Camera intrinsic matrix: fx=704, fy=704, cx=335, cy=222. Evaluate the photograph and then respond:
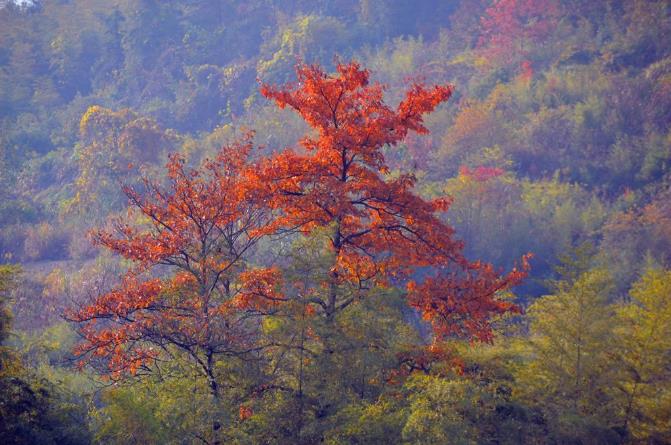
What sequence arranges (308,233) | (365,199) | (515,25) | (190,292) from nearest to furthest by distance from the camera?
1. (308,233)
2. (190,292)
3. (365,199)
4. (515,25)

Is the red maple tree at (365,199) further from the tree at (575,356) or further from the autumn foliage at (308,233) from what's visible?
the tree at (575,356)

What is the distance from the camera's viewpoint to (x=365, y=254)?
1299cm

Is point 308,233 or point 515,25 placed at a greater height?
point 515,25

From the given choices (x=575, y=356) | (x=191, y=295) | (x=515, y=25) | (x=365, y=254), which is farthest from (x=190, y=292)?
(x=515, y=25)

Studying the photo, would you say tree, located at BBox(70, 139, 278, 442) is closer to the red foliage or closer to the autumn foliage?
the autumn foliage

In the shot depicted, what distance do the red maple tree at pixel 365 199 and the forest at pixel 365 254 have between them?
4 centimetres

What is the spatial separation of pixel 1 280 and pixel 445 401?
7.26 meters

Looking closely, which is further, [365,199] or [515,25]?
[515,25]

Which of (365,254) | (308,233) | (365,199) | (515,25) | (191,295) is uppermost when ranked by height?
(515,25)

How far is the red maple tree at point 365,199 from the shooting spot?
11836 millimetres

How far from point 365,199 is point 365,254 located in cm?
119

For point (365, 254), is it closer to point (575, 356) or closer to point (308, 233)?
point (308, 233)

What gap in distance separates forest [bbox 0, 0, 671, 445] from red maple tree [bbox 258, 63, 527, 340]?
0.04 meters

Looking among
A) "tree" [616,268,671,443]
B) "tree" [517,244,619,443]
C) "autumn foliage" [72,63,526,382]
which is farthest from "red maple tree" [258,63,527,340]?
"tree" [616,268,671,443]
